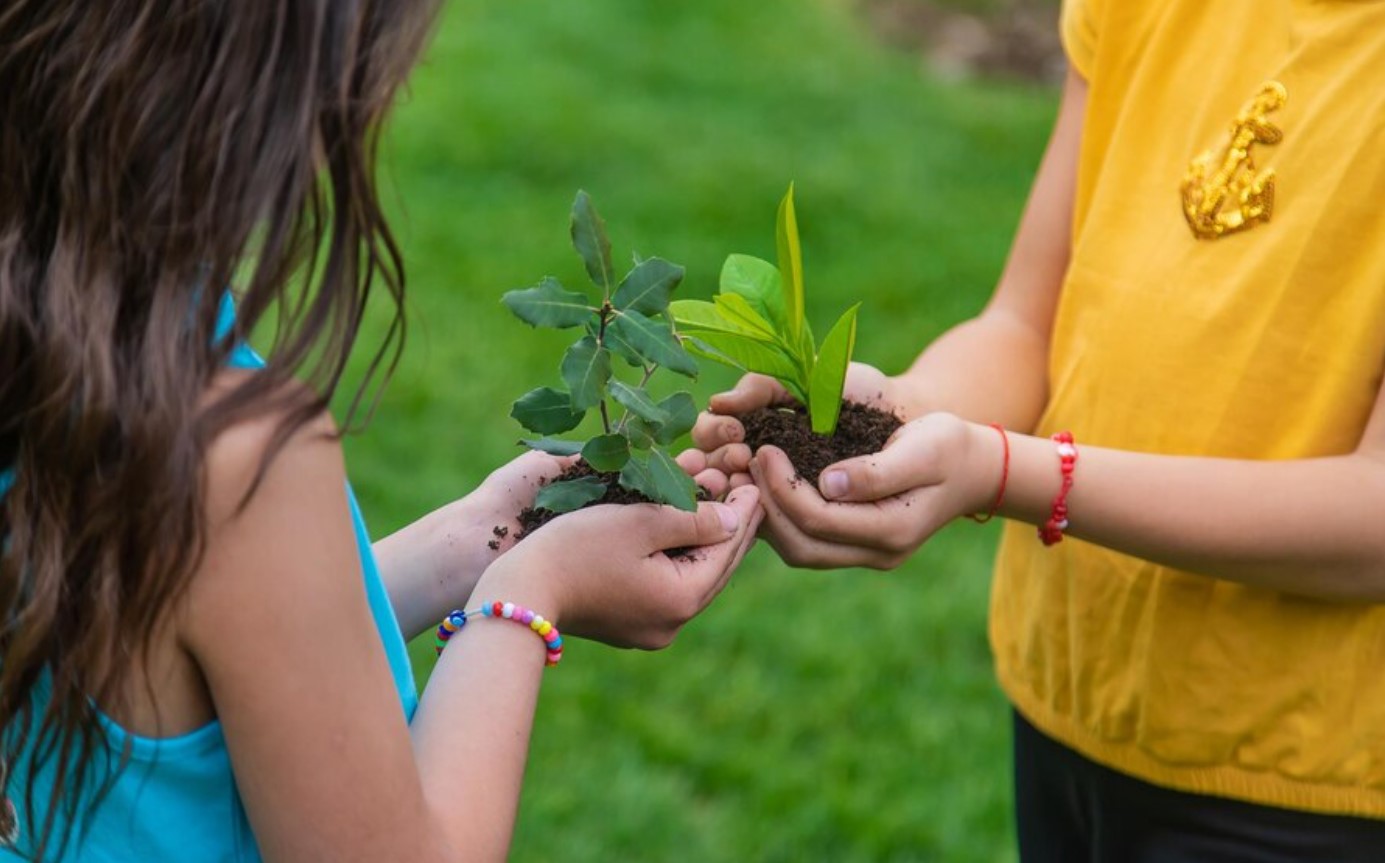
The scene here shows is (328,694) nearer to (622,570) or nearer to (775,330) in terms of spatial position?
(622,570)

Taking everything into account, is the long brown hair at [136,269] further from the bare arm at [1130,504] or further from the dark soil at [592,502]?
the bare arm at [1130,504]

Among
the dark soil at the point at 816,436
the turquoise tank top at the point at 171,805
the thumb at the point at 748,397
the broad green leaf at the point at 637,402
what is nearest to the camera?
the turquoise tank top at the point at 171,805

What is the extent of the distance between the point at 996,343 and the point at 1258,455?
1.33 ft

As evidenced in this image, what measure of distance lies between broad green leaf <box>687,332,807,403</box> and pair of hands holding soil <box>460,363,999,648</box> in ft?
0.24

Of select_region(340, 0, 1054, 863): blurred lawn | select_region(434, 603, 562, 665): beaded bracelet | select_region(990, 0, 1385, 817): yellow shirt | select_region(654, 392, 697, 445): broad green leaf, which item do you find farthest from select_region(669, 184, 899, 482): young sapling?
select_region(340, 0, 1054, 863): blurred lawn

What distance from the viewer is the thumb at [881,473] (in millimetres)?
1737

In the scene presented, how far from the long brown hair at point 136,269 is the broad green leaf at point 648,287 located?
1.28 ft

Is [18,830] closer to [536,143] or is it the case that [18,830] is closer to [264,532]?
[264,532]

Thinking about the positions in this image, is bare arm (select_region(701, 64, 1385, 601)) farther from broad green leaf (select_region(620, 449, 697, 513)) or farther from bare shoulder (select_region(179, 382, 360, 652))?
bare shoulder (select_region(179, 382, 360, 652))

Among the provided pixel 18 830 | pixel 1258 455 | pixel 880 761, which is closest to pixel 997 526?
pixel 880 761

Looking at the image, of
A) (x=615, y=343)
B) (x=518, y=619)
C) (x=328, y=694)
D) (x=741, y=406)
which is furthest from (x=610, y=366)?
(x=328, y=694)

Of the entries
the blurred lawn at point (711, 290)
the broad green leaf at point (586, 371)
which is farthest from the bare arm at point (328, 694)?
the blurred lawn at point (711, 290)

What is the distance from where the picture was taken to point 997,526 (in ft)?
14.3

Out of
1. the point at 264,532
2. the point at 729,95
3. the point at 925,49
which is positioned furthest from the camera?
the point at 925,49
